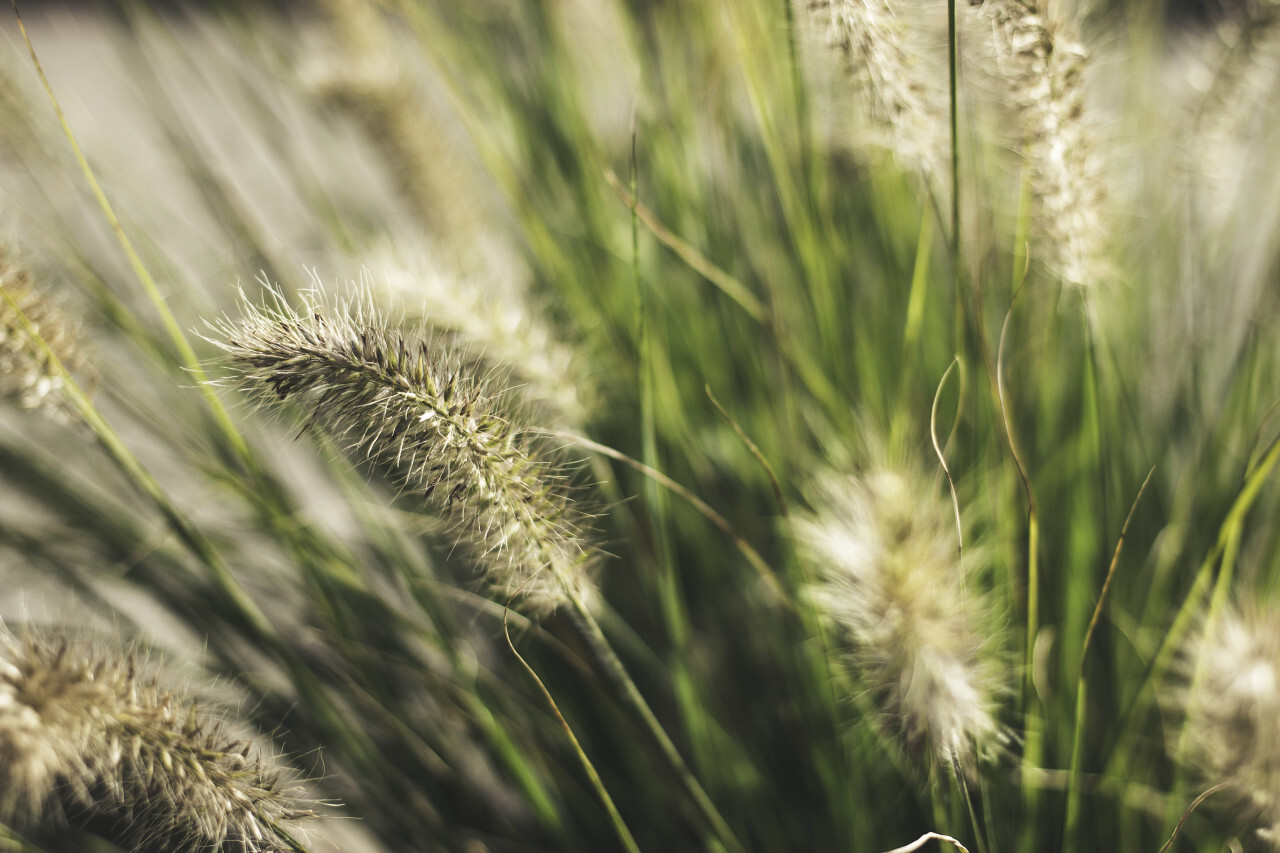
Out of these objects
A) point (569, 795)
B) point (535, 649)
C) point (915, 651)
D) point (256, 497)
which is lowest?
point (569, 795)

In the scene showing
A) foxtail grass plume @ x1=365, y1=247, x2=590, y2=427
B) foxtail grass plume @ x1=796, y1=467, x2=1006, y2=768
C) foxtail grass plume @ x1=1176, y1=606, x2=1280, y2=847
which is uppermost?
foxtail grass plume @ x1=365, y1=247, x2=590, y2=427

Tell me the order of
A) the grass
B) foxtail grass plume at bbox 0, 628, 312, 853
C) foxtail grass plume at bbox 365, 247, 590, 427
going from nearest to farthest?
foxtail grass plume at bbox 0, 628, 312, 853 → the grass → foxtail grass plume at bbox 365, 247, 590, 427

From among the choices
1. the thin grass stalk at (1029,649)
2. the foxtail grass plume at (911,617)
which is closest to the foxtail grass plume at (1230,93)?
the thin grass stalk at (1029,649)

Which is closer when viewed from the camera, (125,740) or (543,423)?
(125,740)

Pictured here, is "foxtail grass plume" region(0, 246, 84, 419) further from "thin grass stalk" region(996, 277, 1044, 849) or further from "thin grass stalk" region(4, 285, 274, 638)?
"thin grass stalk" region(996, 277, 1044, 849)

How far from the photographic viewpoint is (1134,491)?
24.1 inches

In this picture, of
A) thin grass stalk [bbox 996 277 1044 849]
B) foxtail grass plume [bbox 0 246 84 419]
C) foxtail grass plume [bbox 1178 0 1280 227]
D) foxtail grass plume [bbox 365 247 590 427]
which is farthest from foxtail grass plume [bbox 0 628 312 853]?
foxtail grass plume [bbox 1178 0 1280 227]

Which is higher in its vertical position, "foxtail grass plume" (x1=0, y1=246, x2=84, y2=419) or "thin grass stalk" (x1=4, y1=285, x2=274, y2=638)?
"foxtail grass plume" (x1=0, y1=246, x2=84, y2=419)

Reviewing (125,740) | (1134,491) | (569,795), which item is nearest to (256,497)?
(125,740)

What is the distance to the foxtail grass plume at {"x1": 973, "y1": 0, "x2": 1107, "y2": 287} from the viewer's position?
1.11 feet

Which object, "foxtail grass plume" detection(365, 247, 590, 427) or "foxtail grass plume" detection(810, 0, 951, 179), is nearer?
"foxtail grass plume" detection(810, 0, 951, 179)

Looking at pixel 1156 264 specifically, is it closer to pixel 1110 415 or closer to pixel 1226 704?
pixel 1110 415

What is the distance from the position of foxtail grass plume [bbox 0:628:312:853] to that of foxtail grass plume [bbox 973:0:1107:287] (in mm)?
535

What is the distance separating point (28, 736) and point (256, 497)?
262mm
